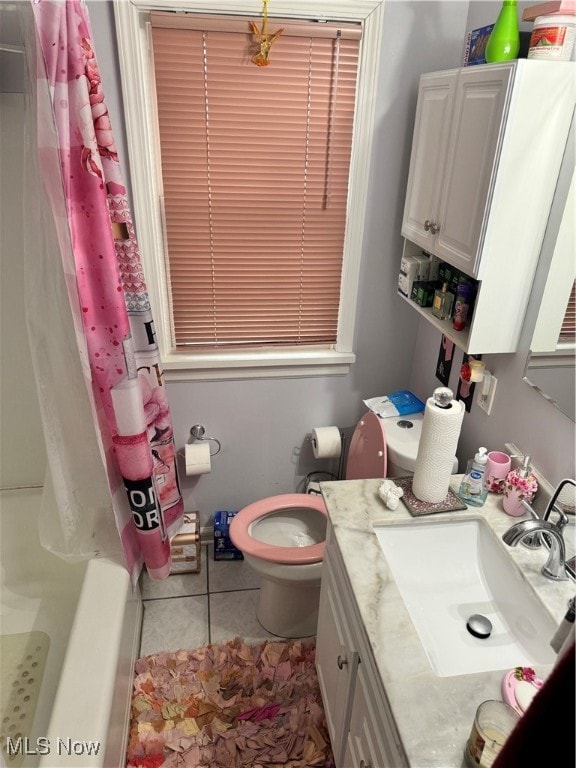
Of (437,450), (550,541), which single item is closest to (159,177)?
(437,450)

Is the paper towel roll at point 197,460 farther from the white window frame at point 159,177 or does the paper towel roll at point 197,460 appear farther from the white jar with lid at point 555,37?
the white jar with lid at point 555,37

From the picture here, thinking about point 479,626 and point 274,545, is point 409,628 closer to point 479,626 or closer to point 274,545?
point 479,626

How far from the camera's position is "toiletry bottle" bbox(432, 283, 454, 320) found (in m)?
1.75

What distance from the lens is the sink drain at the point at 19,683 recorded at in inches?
66.5

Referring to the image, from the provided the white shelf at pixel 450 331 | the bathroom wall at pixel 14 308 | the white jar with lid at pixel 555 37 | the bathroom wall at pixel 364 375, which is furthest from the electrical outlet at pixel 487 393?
the bathroom wall at pixel 14 308

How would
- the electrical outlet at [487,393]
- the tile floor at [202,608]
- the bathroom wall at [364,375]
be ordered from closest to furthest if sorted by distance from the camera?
the electrical outlet at [487,393]
the bathroom wall at [364,375]
the tile floor at [202,608]

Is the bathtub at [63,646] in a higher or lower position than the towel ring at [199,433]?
lower

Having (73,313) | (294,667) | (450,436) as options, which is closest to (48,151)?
(73,313)

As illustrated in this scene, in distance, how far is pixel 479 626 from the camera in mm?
1272

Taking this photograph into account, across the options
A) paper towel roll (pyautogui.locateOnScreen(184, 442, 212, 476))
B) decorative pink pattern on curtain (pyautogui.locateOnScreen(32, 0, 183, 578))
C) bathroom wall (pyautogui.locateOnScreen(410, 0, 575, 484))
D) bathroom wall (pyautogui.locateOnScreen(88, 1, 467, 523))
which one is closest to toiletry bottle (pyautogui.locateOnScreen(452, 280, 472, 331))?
bathroom wall (pyautogui.locateOnScreen(410, 0, 575, 484))

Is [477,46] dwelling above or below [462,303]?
above

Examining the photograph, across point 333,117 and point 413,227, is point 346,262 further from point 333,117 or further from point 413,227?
point 333,117

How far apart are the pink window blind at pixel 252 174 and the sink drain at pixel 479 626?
131cm

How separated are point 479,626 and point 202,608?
4.34 ft
